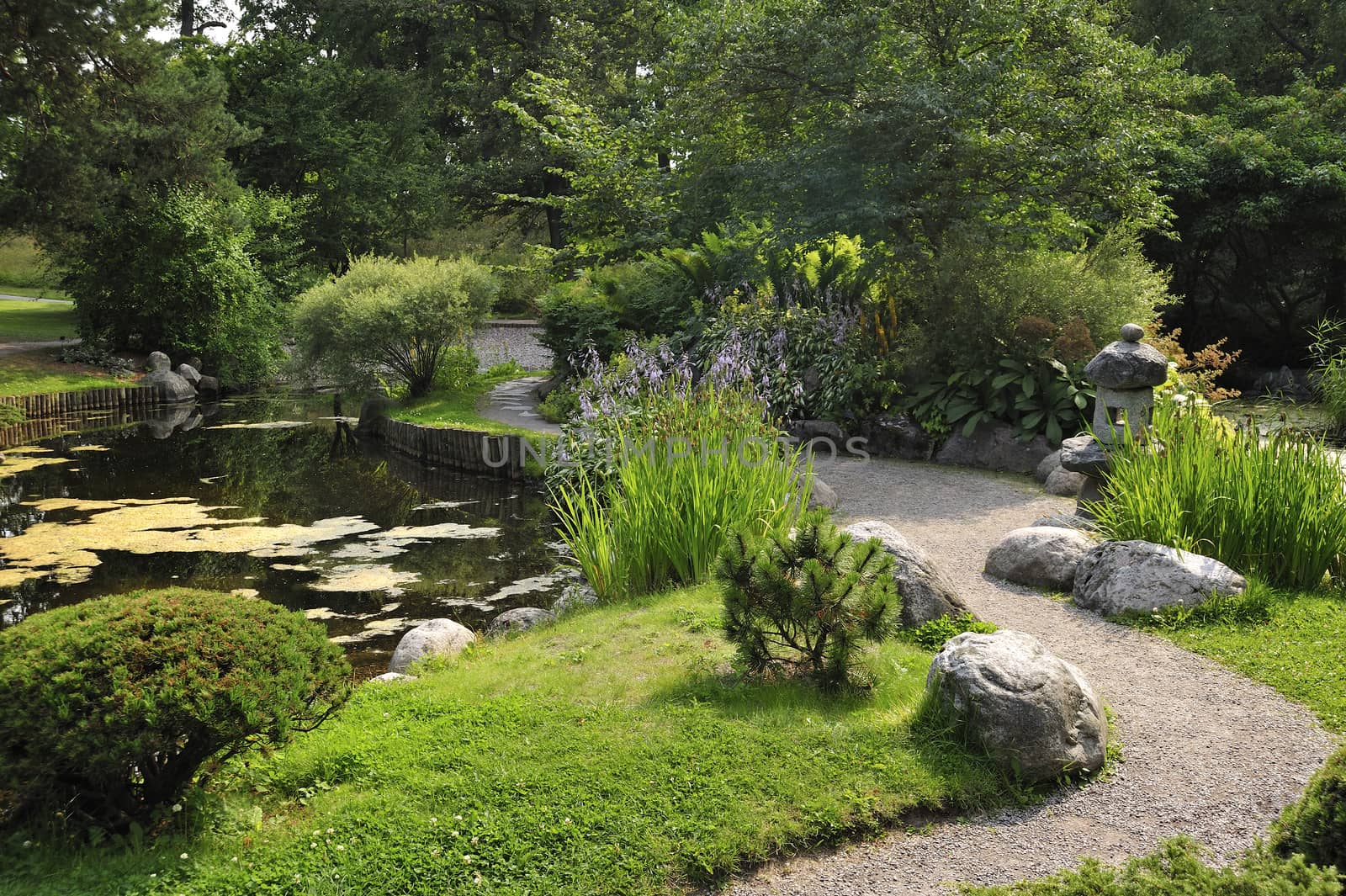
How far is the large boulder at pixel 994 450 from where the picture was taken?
961 cm

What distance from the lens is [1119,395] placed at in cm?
736

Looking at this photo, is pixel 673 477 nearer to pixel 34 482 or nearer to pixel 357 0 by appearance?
pixel 34 482

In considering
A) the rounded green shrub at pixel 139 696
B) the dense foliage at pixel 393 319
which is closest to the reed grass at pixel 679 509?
the rounded green shrub at pixel 139 696

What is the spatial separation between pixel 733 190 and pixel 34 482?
1006 cm

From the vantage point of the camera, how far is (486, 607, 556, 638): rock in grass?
6.08 meters

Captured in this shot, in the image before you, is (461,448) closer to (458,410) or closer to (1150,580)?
(458,410)

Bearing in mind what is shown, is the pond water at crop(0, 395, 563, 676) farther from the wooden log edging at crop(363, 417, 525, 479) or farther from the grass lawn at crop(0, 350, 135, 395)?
the grass lawn at crop(0, 350, 135, 395)

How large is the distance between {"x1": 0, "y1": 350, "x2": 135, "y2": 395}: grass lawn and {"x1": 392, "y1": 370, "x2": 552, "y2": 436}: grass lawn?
283 inches

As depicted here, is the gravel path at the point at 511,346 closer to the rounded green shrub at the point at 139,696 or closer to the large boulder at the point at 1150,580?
the large boulder at the point at 1150,580

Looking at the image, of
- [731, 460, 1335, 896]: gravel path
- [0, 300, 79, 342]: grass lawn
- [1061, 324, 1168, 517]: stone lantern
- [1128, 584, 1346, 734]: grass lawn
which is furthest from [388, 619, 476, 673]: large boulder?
[0, 300, 79, 342]: grass lawn

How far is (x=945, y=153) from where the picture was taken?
11.8 meters

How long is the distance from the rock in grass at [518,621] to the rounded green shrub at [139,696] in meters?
2.61

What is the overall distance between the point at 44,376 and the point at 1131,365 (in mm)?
18829

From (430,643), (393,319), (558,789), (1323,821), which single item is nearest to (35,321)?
(393,319)
